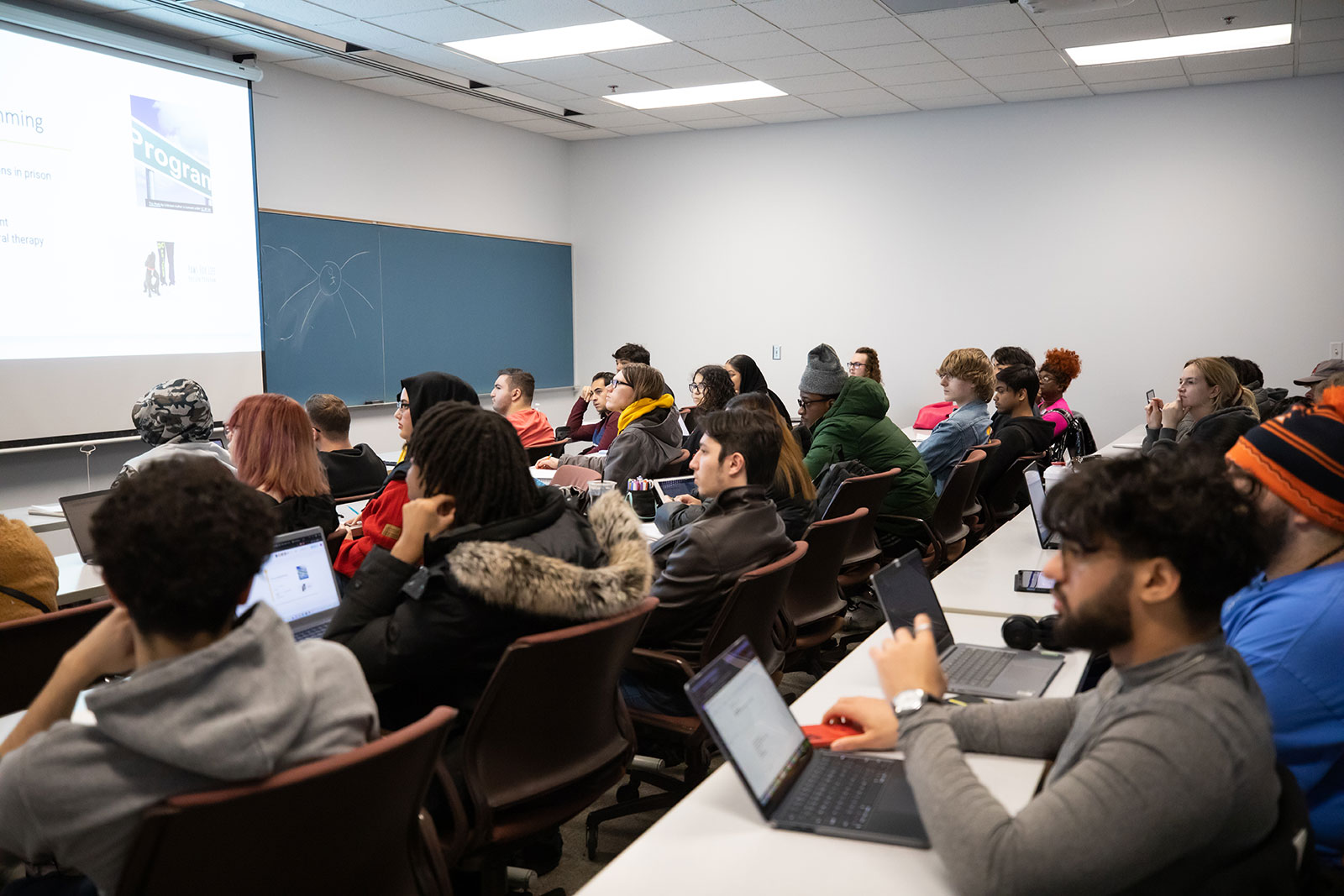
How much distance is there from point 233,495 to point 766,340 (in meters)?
7.64

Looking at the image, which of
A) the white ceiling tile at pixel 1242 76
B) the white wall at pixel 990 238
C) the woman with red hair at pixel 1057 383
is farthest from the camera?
the white wall at pixel 990 238

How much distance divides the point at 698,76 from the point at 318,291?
2.89 metres

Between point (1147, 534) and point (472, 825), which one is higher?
point (1147, 534)

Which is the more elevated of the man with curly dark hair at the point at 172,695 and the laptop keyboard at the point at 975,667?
the man with curly dark hair at the point at 172,695

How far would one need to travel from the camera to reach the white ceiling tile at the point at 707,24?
5.26 metres

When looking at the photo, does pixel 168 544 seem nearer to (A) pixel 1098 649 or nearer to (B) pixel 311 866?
(B) pixel 311 866

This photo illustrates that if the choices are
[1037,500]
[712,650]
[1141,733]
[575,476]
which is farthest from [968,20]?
[1141,733]

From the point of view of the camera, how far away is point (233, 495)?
1229 mm

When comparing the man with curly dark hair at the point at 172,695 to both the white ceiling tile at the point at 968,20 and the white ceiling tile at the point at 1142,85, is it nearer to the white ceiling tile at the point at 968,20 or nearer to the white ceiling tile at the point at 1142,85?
the white ceiling tile at the point at 968,20

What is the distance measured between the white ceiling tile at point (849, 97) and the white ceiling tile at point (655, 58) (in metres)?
1.37

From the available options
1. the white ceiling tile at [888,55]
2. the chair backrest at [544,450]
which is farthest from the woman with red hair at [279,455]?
the white ceiling tile at [888,55]

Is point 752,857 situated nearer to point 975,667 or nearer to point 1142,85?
point 975,667

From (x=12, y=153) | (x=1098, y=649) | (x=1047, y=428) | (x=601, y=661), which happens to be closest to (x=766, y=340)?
(x=1047, y=428)

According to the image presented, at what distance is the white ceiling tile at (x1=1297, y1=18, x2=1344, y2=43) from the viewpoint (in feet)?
18.1
